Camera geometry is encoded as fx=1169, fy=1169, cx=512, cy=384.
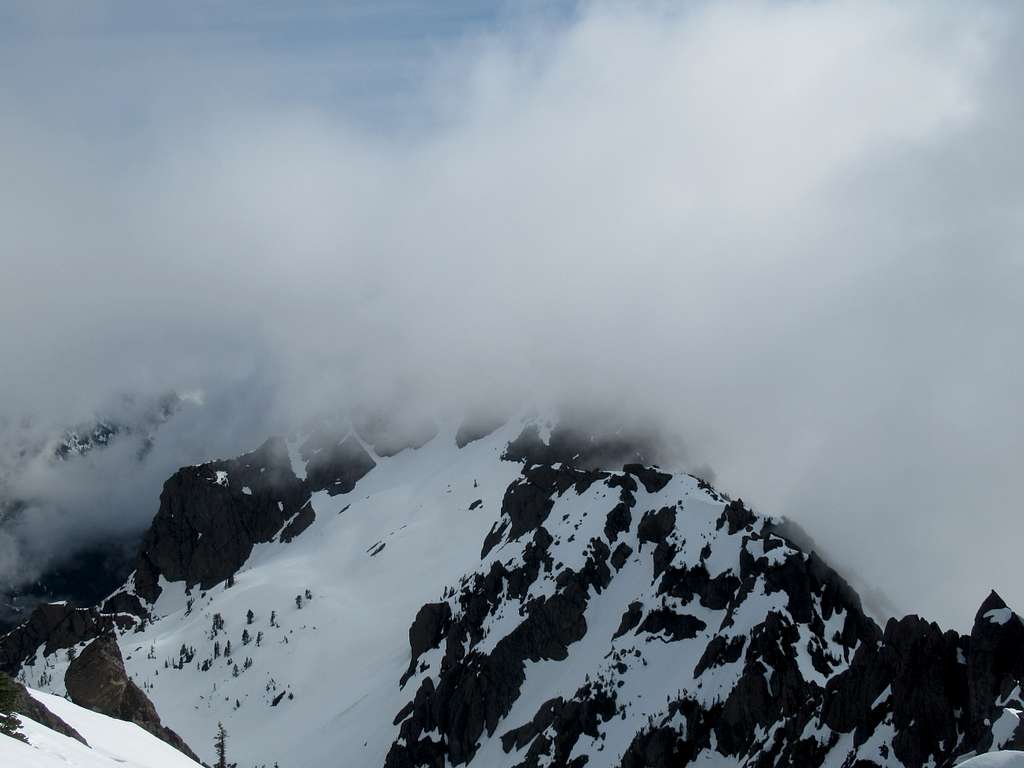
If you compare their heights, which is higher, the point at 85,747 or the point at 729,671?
the point at 729,671

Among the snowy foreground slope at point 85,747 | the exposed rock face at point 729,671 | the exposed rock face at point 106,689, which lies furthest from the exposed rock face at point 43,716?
the exposed rock face at point 729,671

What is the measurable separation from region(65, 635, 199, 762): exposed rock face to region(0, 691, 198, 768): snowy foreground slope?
71.3 feet

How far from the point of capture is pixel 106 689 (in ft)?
315

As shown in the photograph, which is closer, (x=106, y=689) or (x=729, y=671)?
(x=106, y=689)

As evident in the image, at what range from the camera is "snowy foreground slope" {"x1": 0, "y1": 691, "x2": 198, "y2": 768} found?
43.7m

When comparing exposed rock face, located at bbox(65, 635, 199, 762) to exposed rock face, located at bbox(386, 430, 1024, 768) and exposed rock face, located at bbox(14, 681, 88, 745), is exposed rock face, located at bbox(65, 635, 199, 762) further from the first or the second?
exposed rock face, located at bbox(386, 430, 1024, 768)

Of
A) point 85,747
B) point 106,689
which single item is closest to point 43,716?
point 85,747

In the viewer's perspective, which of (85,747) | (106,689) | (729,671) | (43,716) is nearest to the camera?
(85,747)

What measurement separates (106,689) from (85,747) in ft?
151

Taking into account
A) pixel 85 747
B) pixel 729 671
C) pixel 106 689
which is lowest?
pixel 85 747

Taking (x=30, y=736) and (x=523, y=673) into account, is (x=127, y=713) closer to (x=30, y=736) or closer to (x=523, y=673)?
(x=30, y=736)

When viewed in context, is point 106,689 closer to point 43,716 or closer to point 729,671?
point 43,716

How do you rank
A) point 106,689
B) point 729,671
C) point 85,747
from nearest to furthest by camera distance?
1. point 85,747
2. point 106,689
3. point 729,671

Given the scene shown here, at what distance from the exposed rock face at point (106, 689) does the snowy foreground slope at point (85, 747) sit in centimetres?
2173
